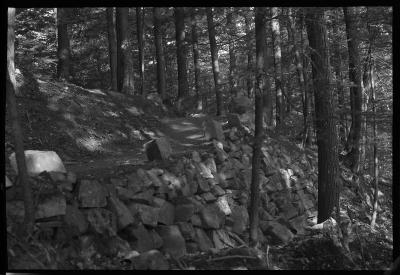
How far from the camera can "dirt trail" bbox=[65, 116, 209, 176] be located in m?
8.24

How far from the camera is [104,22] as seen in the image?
19.9 metres

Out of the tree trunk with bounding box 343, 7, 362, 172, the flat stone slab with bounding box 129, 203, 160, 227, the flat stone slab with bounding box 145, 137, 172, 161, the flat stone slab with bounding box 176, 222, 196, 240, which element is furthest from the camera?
the tree trunk with bounding box 343, 7, 362, 172

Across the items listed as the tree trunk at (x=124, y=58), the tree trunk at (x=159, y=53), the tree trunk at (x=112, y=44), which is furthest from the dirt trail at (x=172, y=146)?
the tree trunk at (x=112, y=44)

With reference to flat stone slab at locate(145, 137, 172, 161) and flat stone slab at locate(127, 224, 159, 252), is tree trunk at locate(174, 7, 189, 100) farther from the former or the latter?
flat stone slab at locate(127, 224, 159, 252)

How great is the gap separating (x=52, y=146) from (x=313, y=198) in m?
7.50

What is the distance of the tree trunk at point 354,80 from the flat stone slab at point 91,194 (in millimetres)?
8377

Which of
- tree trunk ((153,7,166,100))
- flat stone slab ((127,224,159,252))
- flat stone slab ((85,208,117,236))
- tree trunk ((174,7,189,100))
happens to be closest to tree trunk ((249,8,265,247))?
flat stone slab ((127,224,159,252))

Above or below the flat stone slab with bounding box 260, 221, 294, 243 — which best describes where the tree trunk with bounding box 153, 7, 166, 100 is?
above

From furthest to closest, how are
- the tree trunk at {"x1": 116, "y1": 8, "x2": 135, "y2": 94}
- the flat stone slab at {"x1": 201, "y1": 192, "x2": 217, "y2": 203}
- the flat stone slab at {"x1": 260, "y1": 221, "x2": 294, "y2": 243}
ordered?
the tree trunk at {"x1": 116, "y1": 8, "x2": 135, "y2": 94}, the flat stone slab at {"x1": 260, "y1": 221, "x2": 294, "y2": 243}, the flat stone slab at {"x1": 201, "y1": 192, "x2": 217, "y2": 203}

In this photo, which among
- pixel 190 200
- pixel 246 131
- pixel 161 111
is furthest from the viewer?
pixel 161 111

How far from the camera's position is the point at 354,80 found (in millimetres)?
13656

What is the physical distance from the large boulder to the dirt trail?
92 centimetres
